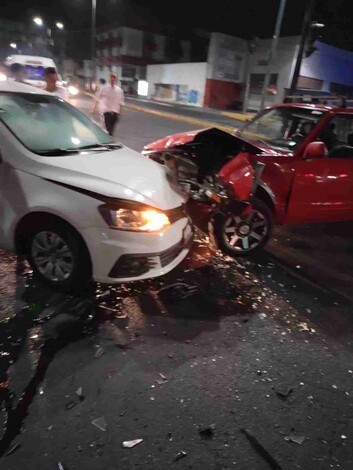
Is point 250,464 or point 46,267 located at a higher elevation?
point 46,267

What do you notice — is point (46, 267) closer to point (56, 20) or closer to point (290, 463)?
point (290, 463)

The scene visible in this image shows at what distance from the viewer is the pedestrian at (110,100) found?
30.3 feet

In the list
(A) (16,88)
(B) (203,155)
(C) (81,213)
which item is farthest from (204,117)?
(C) (81,213)

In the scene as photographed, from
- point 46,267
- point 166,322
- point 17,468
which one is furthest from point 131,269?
point 17,468

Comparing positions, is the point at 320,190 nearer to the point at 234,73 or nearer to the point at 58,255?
the point at 58,255

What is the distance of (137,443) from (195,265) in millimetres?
2360

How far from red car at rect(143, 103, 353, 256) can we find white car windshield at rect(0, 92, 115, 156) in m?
1.24

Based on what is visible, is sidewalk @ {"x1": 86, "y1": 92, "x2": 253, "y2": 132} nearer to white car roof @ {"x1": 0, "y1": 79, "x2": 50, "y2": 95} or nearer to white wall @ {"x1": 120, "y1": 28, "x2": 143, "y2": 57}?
white car roof @ {"x1": 0, "y1": 79, "x2": 50, "y2": 95}

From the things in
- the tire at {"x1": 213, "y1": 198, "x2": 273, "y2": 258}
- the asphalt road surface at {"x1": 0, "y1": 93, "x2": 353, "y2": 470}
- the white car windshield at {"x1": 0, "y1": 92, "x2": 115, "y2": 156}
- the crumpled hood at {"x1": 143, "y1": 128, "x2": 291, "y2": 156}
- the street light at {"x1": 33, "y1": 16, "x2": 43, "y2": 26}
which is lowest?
the asphalt road surface at {"x1": 0, "y1": 93, "x2": 353, "y2": 470}

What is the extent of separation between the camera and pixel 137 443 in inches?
84.7

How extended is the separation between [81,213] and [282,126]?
12.3 ft

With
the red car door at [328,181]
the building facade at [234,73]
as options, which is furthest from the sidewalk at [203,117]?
the red car door at [328,181]

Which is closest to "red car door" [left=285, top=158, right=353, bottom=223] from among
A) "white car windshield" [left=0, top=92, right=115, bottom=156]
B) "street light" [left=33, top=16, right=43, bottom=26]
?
"white car windshield" [left=0, top=92, right=115, bottom=156]

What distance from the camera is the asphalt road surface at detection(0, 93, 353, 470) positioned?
2.13 m
